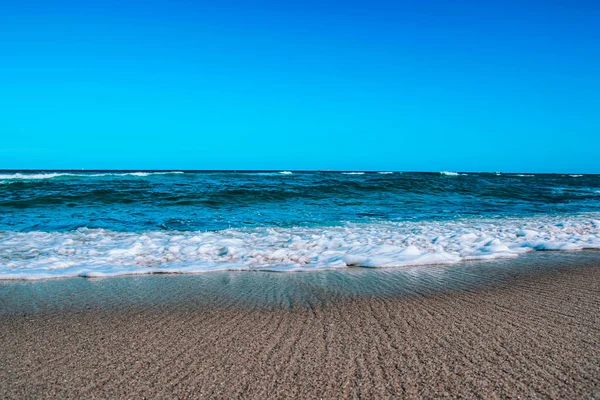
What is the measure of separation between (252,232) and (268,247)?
143 cm

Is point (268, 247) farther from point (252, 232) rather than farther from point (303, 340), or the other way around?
point (303, 340)

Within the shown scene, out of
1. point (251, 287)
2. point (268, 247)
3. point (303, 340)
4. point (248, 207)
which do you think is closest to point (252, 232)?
point (268, 247)

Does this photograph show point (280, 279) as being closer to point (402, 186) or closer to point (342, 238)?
point (342, 238)

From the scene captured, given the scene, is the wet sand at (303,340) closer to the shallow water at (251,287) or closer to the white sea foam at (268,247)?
the shallow water at (251,287)

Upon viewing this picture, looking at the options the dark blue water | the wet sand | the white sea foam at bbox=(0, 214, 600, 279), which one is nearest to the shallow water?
the wet sand

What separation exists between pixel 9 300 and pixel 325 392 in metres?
3.02

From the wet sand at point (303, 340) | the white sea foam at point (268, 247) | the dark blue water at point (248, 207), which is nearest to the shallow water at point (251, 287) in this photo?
the wet sand at point (303, 340)

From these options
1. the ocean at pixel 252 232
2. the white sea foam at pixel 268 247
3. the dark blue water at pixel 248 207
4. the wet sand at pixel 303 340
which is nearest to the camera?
the wet sand at pixel 303 340

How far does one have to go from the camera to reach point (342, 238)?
6648 mm

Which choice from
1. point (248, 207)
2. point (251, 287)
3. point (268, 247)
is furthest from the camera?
point (248, 207)

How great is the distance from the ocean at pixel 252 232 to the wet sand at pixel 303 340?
0.95 meters

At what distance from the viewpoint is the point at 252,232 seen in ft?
24.1

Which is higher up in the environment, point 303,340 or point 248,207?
point 248,207

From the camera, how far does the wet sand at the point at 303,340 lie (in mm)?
1974
